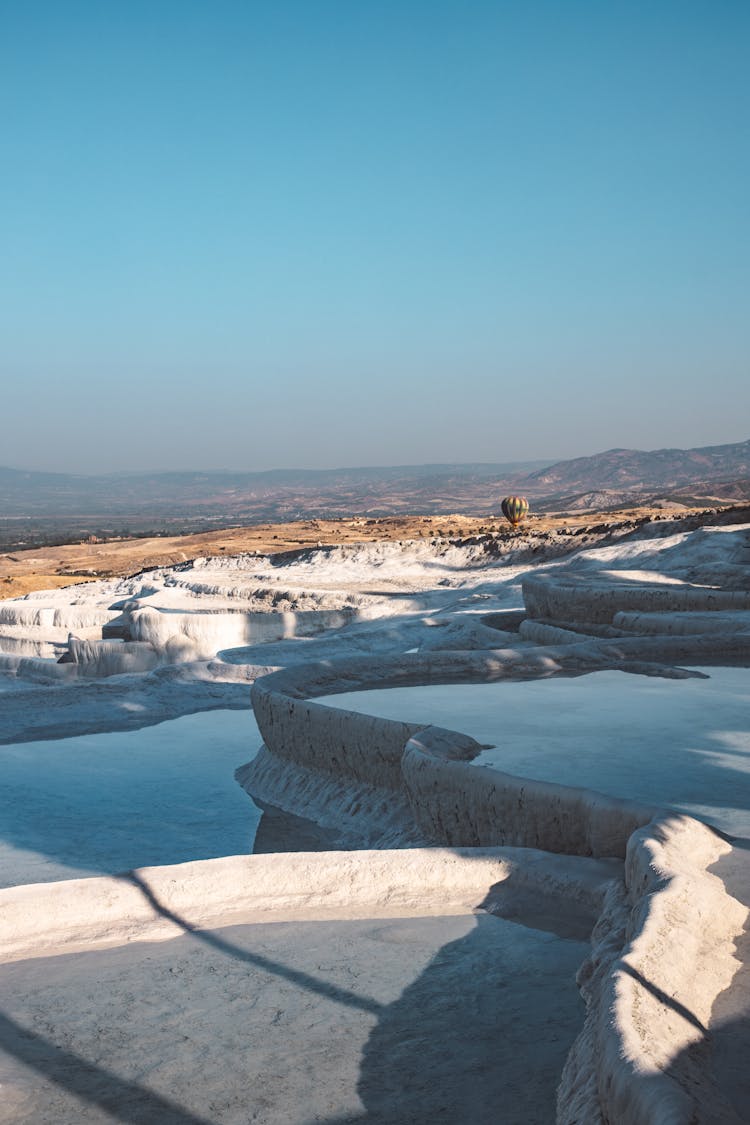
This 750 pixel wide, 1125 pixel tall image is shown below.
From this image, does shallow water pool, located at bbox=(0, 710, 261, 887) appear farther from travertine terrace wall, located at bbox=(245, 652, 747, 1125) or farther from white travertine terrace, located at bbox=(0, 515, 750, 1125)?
travertine terrace wall, located at bbox=(245, 652, 747, 1125)

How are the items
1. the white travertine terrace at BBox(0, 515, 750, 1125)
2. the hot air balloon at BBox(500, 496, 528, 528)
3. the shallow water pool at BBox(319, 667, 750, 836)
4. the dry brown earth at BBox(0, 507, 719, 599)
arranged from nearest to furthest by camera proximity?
the white travertine terrace at BBox(0, 515, 750, 1125), the shallow water pool at BBox(319, 667, 750, 836), the dry brown earth at BBox(0, 507, 719, 599), the hot air balloon at BBox(500, 496, 528, 528)

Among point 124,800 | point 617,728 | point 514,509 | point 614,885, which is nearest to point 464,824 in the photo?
point 614,885

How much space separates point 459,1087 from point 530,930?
3.85 feet

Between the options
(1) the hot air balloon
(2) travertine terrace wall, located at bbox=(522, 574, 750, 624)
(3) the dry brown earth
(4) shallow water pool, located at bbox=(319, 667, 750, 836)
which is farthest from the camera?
(1) the hot air balloon

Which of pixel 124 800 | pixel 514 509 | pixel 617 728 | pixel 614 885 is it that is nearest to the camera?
pixel 614 885

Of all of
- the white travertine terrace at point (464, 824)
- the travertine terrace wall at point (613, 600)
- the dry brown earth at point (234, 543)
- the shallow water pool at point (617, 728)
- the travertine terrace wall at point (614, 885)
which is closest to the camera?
the travertine terrace wall at point (614, 885)

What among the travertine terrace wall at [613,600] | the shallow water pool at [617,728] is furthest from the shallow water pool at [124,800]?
the travertine terrace wall at [613,600]

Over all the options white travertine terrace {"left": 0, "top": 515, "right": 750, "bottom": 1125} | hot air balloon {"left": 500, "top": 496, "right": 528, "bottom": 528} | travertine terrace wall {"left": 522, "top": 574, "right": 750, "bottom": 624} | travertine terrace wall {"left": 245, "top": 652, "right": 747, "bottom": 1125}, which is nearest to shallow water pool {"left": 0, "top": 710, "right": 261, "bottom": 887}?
white travertine terrace {"left": 0, "top": 515, "right": 750, "bottom": 1125}

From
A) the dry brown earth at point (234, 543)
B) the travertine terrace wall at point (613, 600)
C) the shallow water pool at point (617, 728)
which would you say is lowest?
the dry brown earth at point (234, 543)

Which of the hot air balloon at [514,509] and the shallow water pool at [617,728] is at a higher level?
the hot air balloon at [514,509]

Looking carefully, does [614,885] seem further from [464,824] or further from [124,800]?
[124,800]

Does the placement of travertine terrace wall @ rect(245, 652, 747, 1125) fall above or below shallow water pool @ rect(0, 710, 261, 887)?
above

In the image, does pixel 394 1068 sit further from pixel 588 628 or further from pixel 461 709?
pixel 588 628

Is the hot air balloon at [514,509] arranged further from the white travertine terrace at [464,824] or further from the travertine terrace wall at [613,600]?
the travertine terrace wall at [613,600]
